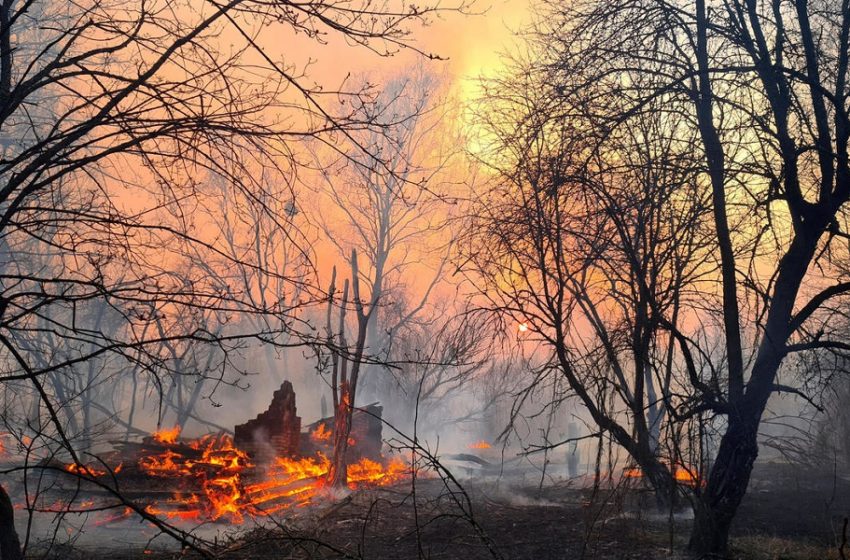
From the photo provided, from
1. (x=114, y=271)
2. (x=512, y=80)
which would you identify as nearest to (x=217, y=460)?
(x=512, y=80)

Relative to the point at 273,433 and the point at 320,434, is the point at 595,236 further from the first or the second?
the point at 320,434

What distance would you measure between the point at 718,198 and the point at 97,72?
20.1ft

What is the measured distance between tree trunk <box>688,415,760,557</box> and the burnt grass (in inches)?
13.7

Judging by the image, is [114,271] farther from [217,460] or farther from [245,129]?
[245,129]

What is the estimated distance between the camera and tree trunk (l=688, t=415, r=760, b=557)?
692cm

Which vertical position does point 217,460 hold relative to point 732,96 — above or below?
below

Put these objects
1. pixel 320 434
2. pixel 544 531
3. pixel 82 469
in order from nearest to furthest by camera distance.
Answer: pixel 82 469 → pixel 544 531 → pixel 320 434

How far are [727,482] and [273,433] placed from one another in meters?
10.4

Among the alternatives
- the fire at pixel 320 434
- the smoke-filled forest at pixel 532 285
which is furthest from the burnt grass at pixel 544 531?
the fire at pixel 320 434

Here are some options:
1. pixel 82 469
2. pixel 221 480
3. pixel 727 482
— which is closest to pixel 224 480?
pixel 221 480

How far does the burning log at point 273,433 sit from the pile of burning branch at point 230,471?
19 millimetres

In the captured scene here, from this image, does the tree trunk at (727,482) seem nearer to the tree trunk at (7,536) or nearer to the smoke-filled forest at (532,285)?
the smoke-filled forest at (532,285)

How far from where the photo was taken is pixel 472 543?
831 cm

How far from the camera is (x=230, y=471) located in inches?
524
